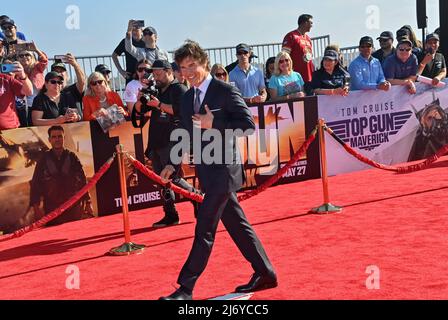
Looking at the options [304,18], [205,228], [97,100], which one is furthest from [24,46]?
[205,228]

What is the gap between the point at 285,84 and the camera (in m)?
11.1

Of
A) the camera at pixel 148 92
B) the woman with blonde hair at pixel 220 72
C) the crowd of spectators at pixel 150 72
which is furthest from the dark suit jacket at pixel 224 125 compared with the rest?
the woman with blonde hair at pixel 220 72

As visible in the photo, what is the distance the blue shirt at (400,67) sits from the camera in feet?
40.4

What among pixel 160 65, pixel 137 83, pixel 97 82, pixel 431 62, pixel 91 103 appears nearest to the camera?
pixel 160 65

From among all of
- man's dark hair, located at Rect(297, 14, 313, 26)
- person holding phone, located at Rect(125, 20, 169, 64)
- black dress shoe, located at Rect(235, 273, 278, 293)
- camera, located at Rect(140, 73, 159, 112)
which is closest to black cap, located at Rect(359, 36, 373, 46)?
man's dark hair, located at Rect(297, 14, 313, 26)

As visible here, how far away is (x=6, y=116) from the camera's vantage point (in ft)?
29.0

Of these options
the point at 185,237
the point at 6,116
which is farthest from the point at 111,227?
the point at 6,116

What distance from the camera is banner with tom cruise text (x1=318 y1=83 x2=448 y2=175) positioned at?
11.5 metres

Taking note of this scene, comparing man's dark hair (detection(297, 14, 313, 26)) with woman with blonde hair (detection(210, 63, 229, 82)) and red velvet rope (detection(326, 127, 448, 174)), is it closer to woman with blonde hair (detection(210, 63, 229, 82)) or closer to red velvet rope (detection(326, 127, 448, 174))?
woman with blonde hair (detection(210, 63, 229, 82))

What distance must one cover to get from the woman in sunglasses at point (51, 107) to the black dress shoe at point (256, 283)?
15.0 ft

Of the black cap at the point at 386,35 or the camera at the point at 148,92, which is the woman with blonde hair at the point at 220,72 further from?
the black cap at the point at 386,35

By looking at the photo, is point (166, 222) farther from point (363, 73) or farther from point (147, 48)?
point (363, 73)

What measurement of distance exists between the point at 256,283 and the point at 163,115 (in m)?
3.45
